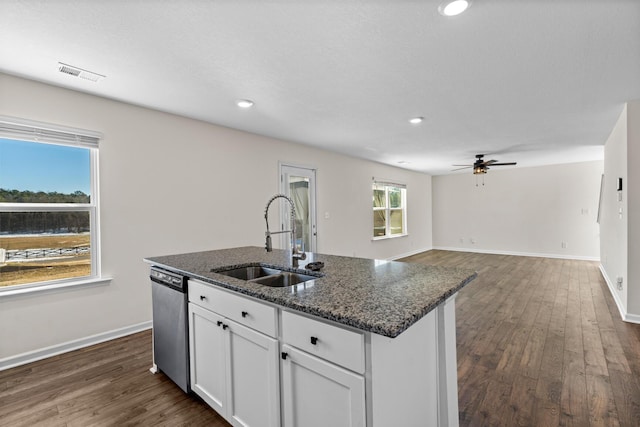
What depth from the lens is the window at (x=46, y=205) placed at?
250 centimetres

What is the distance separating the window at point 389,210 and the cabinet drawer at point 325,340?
559 centimetres

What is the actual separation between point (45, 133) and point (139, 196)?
90 centimetres

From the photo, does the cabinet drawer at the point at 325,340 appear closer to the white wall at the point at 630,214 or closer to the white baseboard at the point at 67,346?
the white baseboard at the point at 67,346

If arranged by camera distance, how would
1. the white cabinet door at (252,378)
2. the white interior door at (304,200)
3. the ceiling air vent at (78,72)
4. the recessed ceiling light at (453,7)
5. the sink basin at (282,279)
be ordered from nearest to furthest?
the white cabinet door at (252,378) < the recessed ceiling light at (453,7) < the sink basin at (282,279) < the ceiling air vent at (78,72) < the white interior door at (304,200)

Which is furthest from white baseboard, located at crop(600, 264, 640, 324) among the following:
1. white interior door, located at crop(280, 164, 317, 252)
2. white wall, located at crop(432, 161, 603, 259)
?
white interior door, located at crop(280, 164, 317, 252)

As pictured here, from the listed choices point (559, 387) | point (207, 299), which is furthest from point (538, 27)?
point (207, 299)

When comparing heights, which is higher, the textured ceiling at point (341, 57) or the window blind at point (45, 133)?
the textured ceiling at point (341, 57)

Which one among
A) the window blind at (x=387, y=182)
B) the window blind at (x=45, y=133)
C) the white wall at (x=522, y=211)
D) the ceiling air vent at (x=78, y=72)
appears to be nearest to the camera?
the ceiling air vent at (x=78, y=72)

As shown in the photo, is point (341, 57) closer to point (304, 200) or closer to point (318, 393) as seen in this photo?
point (318, 393)

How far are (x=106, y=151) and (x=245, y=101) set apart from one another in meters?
1.43

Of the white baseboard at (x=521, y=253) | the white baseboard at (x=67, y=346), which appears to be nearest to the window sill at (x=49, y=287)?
the white baseboard at (x=67, y=346)

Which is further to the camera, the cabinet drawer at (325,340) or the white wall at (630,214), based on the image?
the white wall at (630,214)

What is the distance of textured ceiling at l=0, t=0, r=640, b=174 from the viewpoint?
1.71 meters

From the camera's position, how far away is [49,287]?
8.65 feet
